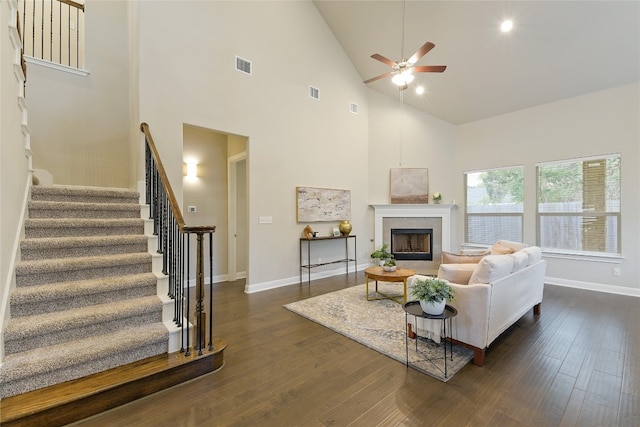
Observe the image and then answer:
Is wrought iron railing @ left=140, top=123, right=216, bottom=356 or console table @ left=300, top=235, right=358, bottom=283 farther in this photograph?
console table @ left=300, top=235, right=358, bottom=283

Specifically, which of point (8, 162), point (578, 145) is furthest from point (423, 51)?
point (8, 162)

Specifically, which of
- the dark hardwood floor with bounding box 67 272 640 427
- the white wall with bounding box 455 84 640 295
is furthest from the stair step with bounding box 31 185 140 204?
the white wall with bounding box 455 84 640 295

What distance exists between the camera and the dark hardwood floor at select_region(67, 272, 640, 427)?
1.83m

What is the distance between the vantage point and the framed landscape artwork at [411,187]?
Answer: 6.76 metres

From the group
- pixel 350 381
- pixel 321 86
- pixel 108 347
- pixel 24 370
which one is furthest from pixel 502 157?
pixel 24 370

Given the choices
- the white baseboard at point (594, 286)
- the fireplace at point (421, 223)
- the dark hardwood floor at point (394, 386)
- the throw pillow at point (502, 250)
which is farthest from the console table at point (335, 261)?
the white baseboard at point (594, 286)

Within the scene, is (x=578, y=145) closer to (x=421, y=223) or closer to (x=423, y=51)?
(x=421, y=223)

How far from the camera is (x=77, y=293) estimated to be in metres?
2.29

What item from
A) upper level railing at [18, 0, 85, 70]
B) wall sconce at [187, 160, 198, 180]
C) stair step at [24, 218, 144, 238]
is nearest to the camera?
stair step at [24, 218, 144, 238]

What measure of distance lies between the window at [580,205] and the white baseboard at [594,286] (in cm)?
58

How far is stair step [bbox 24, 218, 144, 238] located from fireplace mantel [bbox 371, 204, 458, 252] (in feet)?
16.5

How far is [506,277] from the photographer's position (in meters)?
2.78

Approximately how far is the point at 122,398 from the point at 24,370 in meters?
0.62

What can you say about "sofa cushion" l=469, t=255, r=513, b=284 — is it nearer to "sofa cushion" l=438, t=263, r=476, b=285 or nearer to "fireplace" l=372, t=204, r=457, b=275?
"sofa cushion" l=438, t=263, r=476, b=285
